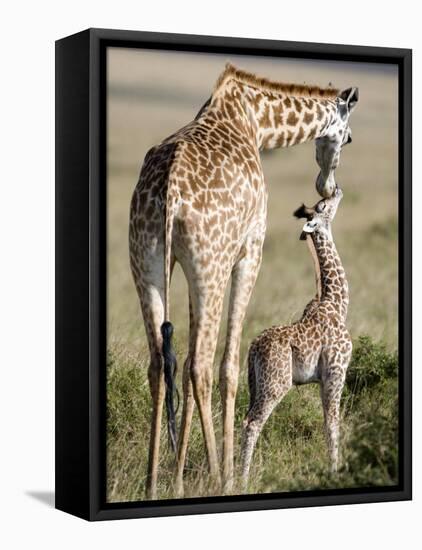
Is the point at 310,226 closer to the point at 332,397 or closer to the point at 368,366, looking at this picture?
the point at 368,366

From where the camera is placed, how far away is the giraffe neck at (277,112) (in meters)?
10.1

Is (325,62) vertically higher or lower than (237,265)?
higher

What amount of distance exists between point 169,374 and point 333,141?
202 cm

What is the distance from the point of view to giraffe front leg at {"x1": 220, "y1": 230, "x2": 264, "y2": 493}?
9930 millimetres

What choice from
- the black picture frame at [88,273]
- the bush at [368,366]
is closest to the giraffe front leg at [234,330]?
the black picture frame at [88,273]

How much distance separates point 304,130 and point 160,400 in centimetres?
205

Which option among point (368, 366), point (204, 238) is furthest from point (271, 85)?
point (368, 366)

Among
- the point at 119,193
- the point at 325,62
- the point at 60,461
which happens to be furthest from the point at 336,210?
the point at 60,461

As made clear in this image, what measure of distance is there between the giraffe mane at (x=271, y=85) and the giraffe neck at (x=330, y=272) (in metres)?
0.88

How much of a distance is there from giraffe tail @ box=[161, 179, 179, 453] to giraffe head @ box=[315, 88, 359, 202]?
4.41ft

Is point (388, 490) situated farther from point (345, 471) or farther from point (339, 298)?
point (339, 298)

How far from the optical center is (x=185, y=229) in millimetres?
9562

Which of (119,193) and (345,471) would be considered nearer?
(119,193)

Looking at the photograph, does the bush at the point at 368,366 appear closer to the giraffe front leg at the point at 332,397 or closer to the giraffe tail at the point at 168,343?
the giraffe front leg at the point at 332,397
